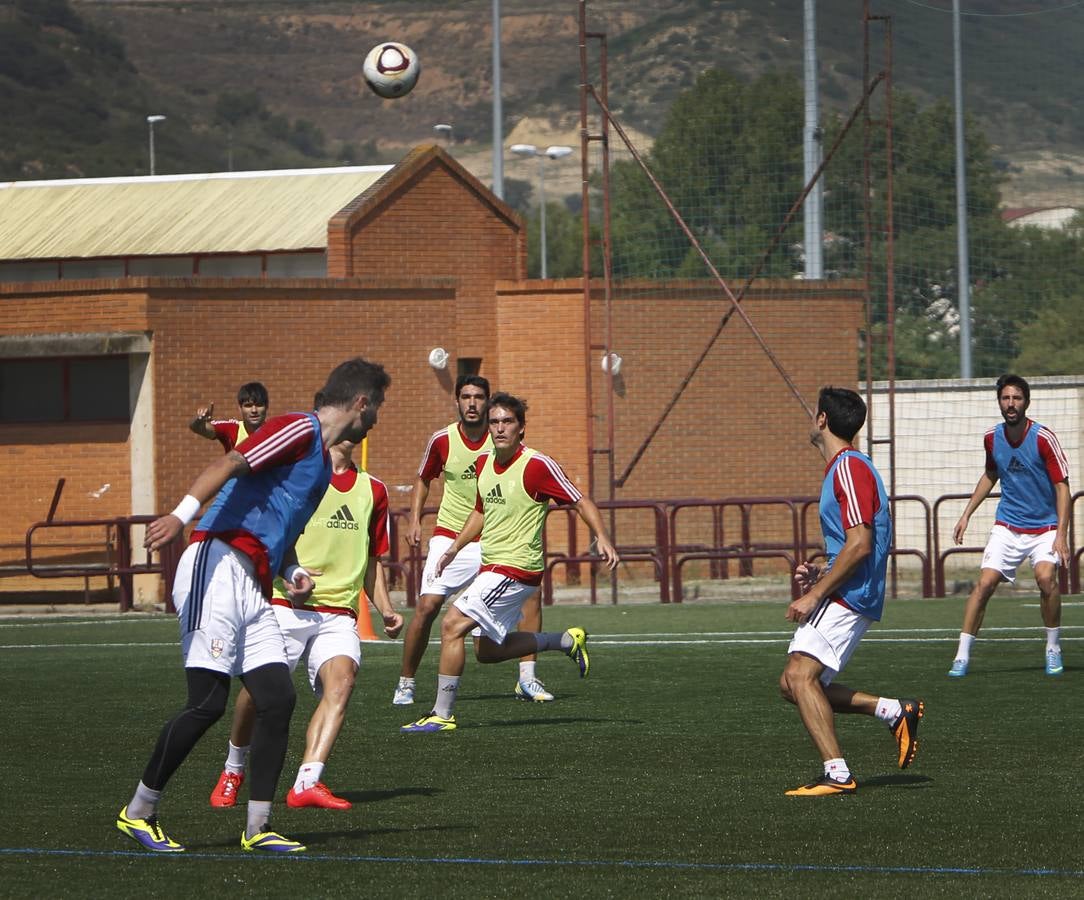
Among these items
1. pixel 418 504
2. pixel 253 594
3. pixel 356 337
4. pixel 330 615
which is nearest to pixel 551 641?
pixel 418 504

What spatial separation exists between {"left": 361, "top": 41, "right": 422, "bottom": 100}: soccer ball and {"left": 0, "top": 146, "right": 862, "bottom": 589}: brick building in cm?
256

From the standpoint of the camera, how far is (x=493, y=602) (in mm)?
11367

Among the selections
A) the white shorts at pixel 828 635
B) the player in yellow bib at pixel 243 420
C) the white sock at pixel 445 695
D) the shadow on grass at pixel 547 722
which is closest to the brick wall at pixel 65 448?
the player in yellow bib at pixel 243 420

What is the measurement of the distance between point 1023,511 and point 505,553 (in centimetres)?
410

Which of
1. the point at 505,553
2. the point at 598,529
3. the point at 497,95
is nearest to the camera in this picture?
A: the point at 598,529

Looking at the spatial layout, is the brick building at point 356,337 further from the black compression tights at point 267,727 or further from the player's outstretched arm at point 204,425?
the black compression tights at point 267,727

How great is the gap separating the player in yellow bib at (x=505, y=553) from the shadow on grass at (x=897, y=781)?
2541 mm

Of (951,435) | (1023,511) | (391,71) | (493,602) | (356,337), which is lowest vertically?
(493,602)

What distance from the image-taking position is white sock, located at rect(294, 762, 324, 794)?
8.35 m

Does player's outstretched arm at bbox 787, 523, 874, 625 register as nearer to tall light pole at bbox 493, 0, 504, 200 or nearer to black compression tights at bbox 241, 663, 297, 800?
black compression tights at bbox 241, 663, 297, 800

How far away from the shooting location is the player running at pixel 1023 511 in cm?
1325

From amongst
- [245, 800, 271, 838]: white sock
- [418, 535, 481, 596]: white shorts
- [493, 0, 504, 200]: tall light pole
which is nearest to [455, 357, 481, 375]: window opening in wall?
[493, 0, 504, 200]: tall light pole

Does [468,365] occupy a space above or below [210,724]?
above

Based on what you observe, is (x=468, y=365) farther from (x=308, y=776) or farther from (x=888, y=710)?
(x=308, y=776)
